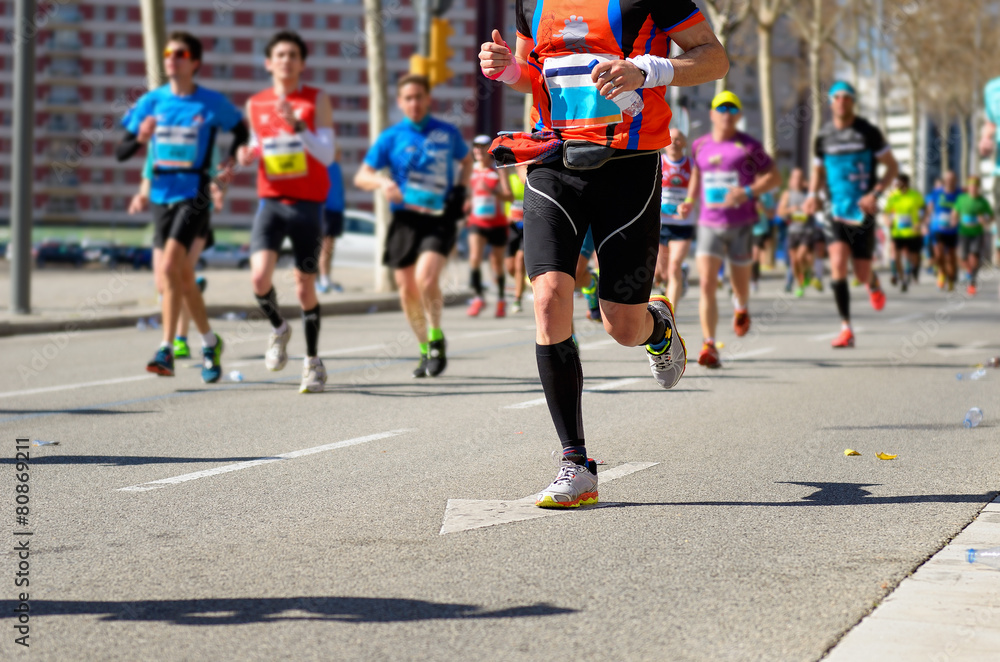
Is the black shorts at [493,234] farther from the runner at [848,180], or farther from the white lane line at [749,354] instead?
the runner at [848,180]

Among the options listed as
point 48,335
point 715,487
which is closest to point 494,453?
point 715,487

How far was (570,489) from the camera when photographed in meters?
4.91

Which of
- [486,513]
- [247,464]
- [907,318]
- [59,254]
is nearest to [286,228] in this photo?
[247,464]

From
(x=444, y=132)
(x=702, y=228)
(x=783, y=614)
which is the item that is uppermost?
(x=444, y=132)

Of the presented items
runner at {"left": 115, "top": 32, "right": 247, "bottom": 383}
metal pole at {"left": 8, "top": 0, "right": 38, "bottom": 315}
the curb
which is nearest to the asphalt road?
runner at {"left": 115, "top": 32, "right": 247, "bottom": 383}

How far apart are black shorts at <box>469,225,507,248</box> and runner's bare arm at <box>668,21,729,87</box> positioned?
491 inches

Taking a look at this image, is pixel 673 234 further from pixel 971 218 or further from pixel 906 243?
pixel 971 218

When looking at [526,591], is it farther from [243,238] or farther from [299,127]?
[243,238]

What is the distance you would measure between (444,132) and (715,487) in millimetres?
4767

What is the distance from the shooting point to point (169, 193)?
9.44 m

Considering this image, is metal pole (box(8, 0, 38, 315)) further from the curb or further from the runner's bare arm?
the runner's bare arm

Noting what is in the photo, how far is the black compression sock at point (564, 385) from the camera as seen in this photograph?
505cm

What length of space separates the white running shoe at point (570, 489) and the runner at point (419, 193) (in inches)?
173

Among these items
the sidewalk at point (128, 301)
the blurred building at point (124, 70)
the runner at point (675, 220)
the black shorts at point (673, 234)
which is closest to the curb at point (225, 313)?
the sidewalk at point (128, 301)
